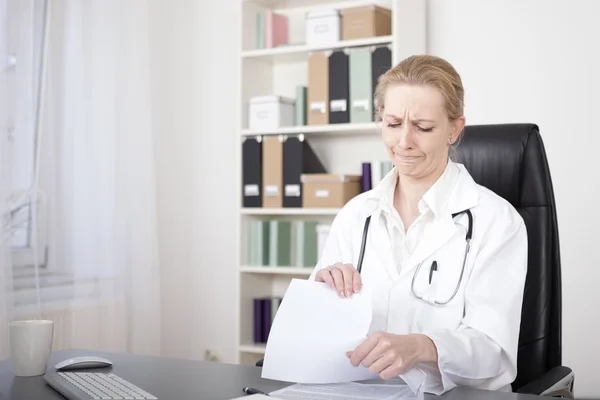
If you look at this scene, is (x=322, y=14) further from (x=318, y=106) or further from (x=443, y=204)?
(x=443, y=204)

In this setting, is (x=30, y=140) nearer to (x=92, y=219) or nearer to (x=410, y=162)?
(x=92, y=219)

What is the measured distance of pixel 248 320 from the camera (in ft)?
12.6

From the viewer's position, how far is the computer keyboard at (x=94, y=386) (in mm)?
1329

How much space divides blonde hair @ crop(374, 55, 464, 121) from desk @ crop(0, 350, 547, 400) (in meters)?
0.74

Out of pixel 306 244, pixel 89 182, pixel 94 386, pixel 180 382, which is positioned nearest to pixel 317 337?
pixel 180 382

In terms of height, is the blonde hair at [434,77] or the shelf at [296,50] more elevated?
the shelf at [296,50]

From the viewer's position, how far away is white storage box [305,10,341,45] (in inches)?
140

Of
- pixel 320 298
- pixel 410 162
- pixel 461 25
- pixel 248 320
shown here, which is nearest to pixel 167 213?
pixel 248 320

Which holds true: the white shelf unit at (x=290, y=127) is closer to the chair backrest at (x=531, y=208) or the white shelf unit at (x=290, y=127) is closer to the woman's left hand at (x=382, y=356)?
the chair backrest at (x=531, y=208)

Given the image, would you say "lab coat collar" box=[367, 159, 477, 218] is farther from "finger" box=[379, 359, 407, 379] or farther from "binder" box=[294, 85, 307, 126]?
"binder" box=[294, 85, 307, 126]

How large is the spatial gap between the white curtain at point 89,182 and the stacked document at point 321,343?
1758 mm

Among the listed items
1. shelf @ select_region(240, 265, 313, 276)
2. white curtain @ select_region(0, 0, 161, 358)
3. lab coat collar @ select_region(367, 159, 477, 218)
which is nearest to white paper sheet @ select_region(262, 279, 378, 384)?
lab coat collar @ select_region(367, 159, 477, 218)

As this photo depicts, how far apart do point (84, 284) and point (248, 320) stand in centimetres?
87

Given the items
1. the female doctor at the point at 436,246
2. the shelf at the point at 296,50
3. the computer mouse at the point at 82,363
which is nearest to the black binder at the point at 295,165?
the shelf at the point at 296,50
